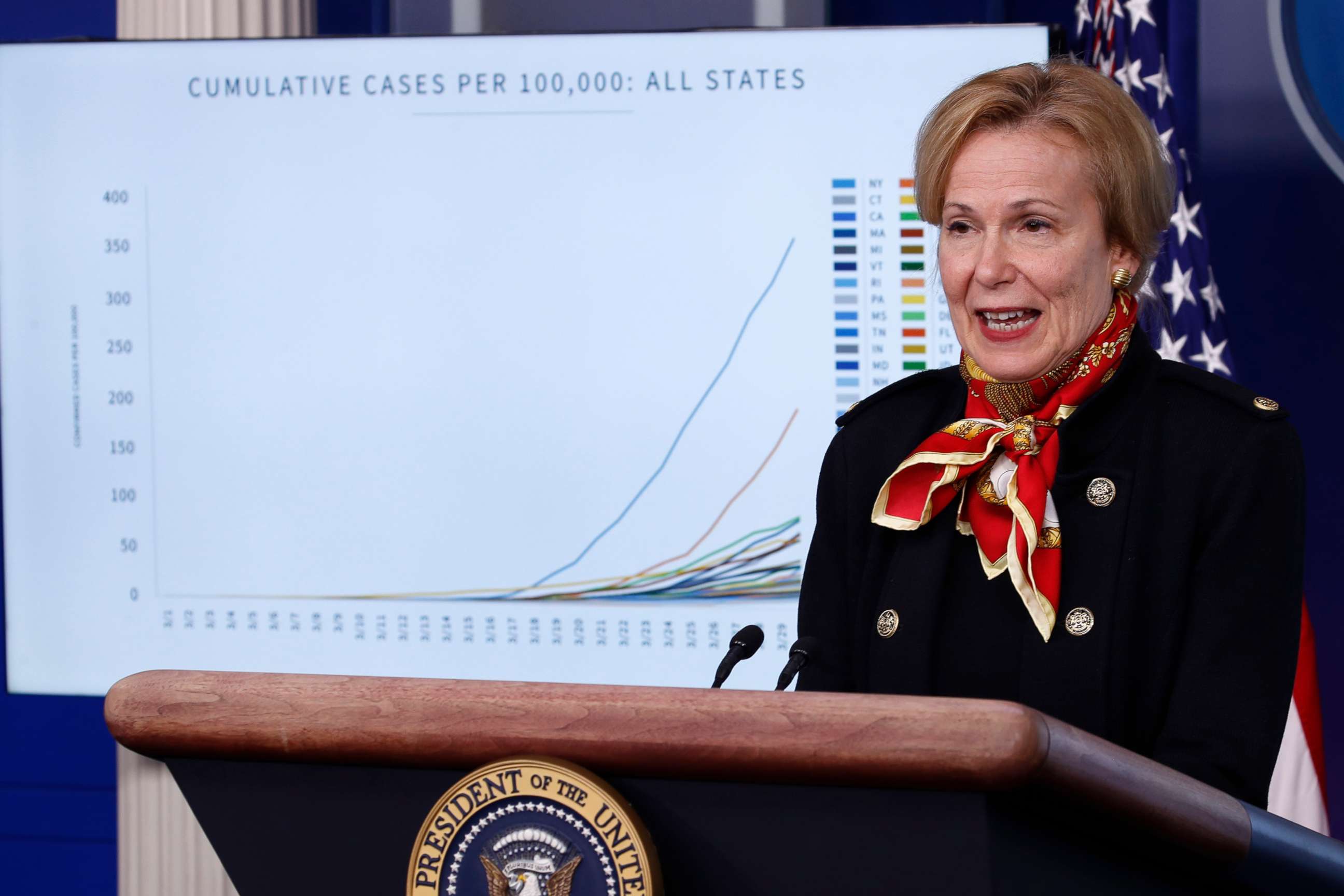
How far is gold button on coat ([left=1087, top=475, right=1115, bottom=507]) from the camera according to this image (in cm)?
114

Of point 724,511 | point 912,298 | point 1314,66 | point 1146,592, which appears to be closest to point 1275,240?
point 1314,66

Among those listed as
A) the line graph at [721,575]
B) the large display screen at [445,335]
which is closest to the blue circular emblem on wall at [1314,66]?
the large display screen at [445,335]

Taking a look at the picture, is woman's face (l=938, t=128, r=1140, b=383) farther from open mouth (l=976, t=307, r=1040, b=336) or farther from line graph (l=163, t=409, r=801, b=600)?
line graph (l=163, t=409, r=801, b=600)

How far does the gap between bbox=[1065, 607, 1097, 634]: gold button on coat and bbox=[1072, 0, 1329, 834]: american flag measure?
1045mm

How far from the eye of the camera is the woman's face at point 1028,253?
1145 mm

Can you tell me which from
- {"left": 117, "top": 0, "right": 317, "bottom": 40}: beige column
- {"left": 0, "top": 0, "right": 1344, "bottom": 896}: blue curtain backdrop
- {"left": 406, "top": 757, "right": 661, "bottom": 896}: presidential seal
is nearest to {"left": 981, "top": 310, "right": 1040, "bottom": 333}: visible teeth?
{"left": 406, "top": 757, "right": 661, "bottom": 896}: presidential seal

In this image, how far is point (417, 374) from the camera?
235 cm

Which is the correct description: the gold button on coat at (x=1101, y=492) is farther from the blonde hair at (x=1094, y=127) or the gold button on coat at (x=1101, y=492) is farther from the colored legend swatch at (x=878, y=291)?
the colored legend swatch at (x=878, y=291)

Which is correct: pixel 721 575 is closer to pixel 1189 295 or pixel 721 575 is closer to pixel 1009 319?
pixel 1189 295

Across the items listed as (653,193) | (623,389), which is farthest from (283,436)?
(653,193)

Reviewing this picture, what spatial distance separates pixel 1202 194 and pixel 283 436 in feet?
5.97

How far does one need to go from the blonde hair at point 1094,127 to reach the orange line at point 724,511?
1064mm

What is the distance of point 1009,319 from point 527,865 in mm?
727

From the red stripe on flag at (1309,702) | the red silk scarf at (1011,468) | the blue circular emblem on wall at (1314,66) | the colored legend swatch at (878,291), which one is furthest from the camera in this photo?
the blue circular emblem on wall at (1314,66)
